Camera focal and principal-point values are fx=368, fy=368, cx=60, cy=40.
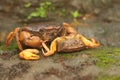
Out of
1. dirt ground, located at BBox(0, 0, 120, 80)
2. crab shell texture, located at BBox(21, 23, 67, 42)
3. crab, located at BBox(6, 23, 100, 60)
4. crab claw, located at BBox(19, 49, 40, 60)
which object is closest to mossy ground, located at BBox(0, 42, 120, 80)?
dirt ground, located at BBox(0, 0, 120, 80)

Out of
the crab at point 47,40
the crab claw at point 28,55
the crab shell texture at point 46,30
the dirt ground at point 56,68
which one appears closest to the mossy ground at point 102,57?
the dirt ground at point 56,68

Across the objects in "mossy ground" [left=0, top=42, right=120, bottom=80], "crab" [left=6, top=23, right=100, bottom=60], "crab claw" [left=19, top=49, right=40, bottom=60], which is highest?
"crab" [left=6, top=23, right=100, bottom=60]

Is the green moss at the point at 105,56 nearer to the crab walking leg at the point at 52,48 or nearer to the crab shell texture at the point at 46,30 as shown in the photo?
the crab walking leg at the point at 52,48

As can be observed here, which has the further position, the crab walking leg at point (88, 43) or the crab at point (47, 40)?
the crab walking leg at point (88, 43)

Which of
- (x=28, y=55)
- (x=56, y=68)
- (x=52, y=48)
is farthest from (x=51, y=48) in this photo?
(x=56, y=68)

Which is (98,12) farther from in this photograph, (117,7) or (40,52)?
(40,52)

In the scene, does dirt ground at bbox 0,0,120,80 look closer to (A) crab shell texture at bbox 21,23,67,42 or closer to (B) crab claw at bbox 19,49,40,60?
(B) crab claw at bbox 19,49,40,60

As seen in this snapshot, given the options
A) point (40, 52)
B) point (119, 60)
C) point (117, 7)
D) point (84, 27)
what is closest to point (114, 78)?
point (119, 60)

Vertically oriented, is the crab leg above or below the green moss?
above
